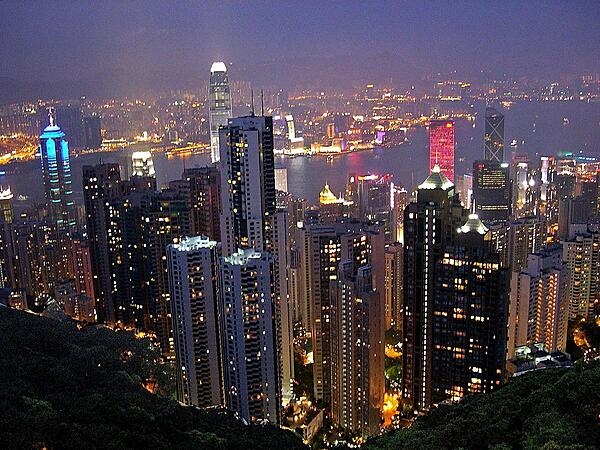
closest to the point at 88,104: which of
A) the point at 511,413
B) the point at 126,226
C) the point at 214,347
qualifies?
the point at 126,226

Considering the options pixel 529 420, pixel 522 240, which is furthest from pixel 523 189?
pixel 529 420

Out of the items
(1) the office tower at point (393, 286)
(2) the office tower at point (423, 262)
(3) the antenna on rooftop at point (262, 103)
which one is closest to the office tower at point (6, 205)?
(3) the antenna on rooftop at point (262, 103)

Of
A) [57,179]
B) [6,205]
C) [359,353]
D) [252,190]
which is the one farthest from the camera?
[57,179]

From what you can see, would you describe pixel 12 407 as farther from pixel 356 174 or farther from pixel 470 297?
pixel 356 174

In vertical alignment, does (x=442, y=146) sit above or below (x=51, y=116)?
below

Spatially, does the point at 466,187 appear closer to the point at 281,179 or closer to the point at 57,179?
the point at 281,179

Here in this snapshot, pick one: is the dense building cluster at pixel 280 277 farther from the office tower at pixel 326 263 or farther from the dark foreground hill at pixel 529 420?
the dark foreground hill at pixel 529 420

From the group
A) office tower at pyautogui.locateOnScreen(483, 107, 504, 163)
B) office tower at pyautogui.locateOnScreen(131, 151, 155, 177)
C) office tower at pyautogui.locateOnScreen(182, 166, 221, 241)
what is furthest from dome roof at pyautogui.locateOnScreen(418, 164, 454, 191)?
office tower at pyautogui.locateOnScreen(483, 107, 504, 163)
